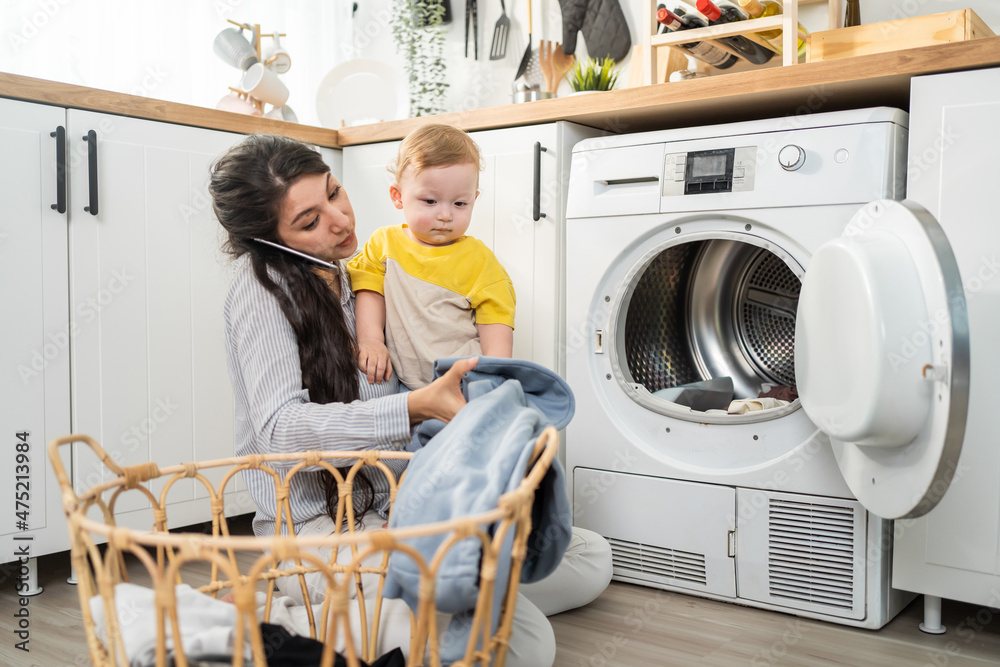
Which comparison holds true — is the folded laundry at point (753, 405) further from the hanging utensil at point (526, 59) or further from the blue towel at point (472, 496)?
the hanging utensil at point (526, 59)

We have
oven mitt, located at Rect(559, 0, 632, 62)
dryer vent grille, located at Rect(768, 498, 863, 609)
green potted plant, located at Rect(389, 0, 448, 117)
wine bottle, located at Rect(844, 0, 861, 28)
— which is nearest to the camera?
dryer vent grille, located at Rect(768, 498, 863, 609)

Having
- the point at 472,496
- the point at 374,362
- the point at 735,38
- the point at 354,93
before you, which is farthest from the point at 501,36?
the point at 472,496

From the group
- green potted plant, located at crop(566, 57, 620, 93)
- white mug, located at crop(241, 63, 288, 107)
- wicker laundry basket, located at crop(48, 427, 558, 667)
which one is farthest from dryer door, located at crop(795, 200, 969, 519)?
white mug, located at crop(241, 63, 288, 107)

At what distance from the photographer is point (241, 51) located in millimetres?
2104

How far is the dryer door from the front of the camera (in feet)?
3.22

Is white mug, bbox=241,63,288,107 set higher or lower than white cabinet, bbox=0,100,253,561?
higher

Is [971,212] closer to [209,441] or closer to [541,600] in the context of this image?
[541,600]

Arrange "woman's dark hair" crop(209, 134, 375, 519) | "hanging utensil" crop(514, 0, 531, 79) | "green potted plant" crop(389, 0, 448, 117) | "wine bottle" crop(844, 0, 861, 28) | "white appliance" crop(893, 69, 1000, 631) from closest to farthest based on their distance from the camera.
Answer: "woman's dark hair" crop(209, 134, 375, 519), "white appliance" crop(893, 69, 1000, 631), "wine bottle" crop(844, 0, 861, 28), "hanging utensil" crop(514, 0, 531, 79), "green potted plant" crop(389, 0, 448, 117)

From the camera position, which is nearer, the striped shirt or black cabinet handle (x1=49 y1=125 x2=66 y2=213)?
the striped shirt

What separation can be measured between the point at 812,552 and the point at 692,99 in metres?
0.84

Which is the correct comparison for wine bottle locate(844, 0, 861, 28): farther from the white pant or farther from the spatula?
the white pant

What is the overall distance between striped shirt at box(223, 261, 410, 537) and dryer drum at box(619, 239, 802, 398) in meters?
0.65

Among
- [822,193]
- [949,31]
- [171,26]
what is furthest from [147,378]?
[949,31]

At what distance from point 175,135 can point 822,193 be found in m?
1.26
